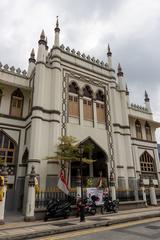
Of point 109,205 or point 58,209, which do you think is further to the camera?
point 109,205

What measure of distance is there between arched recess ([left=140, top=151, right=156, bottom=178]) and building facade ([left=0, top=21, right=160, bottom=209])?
12cm

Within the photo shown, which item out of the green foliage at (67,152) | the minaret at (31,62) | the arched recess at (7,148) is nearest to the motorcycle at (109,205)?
the green foliage at (67,152)

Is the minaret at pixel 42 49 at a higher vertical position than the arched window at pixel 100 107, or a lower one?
higher

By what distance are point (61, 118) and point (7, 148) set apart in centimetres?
492

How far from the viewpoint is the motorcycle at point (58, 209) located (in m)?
10.9

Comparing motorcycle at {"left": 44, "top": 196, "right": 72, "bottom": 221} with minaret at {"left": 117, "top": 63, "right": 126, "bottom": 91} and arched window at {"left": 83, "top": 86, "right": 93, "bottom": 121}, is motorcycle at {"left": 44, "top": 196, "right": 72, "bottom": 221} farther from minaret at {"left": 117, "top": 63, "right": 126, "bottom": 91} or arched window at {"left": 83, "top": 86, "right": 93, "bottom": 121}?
minaret at {"left": 117, "top": 63, "right": 126, "bottom": 91}

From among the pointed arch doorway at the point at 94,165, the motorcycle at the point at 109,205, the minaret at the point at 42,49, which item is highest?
the minaret at the point at 42,49

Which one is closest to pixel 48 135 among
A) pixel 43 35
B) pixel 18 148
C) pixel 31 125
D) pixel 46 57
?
pixel 31 125

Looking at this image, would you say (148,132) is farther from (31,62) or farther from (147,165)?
(31,62)

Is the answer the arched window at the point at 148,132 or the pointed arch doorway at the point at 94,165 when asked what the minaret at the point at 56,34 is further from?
Answer: the arched window at the point at 148,132

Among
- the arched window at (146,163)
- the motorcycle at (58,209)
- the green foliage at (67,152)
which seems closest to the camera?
the motorcycle at (58,209)

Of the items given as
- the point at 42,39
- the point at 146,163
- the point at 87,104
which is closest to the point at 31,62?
the point at 42,39

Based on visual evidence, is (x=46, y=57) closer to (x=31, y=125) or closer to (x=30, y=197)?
(x=31, y=125)

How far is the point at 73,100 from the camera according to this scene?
18328 mm
